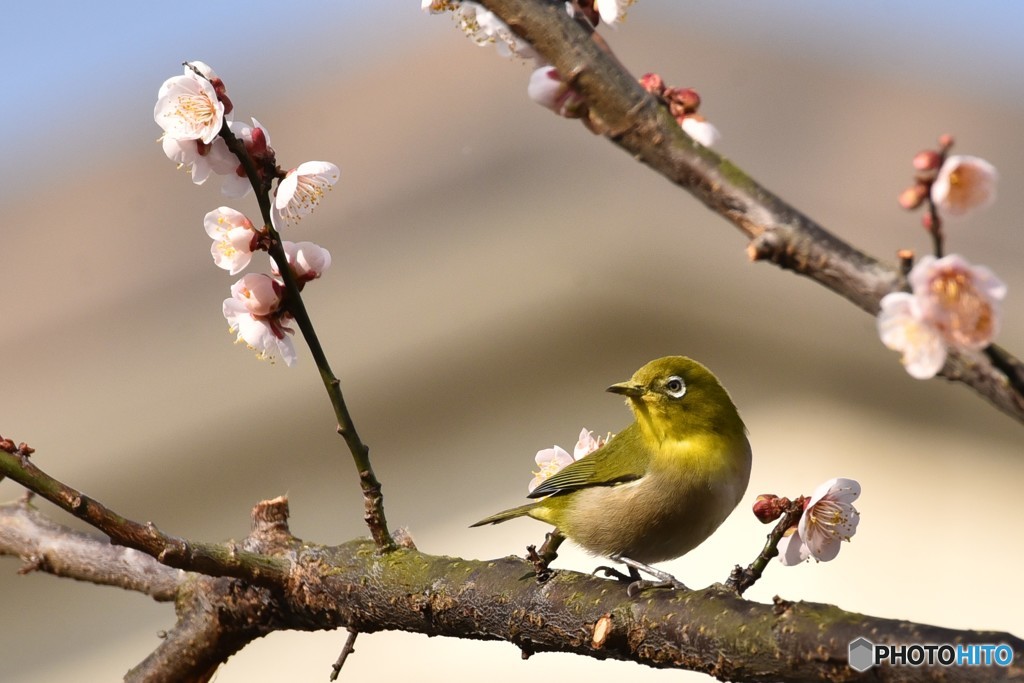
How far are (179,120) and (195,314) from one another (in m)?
4.68

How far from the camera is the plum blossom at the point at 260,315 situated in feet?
6.84

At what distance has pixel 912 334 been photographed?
1085 millimetres

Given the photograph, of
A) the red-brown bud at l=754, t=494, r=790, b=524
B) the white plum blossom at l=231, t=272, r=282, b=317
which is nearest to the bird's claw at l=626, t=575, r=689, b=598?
the red-brown bud at l=754, t=494, r=790, b=524

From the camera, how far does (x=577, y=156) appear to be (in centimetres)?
631

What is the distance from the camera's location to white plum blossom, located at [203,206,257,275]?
2088mm

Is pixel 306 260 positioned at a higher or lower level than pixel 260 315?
higher

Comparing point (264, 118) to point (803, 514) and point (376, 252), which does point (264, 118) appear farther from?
point (803, 514)

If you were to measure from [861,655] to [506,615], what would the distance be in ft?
2.19

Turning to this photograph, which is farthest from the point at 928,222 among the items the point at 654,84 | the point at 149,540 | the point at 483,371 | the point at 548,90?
the point at 483,371

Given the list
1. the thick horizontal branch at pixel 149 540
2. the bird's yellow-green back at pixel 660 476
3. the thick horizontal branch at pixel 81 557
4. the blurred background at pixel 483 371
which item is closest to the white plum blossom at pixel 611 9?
the thick horizontal branch at pixel 149 540

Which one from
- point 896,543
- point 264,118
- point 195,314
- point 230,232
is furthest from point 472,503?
point 230,232

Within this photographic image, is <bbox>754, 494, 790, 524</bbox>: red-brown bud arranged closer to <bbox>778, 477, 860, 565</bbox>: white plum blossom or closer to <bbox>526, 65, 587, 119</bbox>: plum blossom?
<bbox>778, 477, 860, 565</bbox>: white plum blossom

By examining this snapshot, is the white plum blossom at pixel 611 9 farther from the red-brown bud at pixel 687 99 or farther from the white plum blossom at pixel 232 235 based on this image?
the white plum blossom at pixel 232 235

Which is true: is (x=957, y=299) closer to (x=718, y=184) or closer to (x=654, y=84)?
(x=718, y=184)
